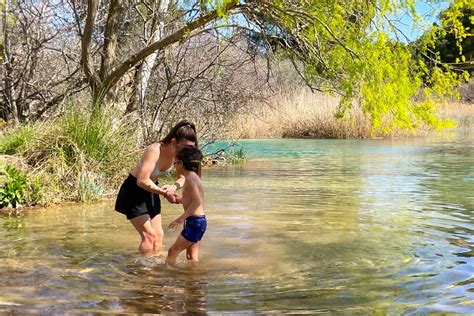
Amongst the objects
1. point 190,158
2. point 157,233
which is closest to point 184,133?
point 190,158

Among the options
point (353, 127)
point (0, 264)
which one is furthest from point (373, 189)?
point (353, 127)

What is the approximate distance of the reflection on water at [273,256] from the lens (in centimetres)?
426

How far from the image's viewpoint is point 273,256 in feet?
19.3

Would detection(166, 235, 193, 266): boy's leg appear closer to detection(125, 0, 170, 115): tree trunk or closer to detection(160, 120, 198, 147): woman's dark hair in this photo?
detection(160, 120, 198, 147): woman's dark hair

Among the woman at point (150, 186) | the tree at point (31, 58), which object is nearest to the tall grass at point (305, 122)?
the tree at point (31, 58)

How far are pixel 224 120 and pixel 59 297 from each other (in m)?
12.2

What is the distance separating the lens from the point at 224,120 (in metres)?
16.4

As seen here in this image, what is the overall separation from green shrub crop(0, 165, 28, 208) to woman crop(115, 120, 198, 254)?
3.51 m

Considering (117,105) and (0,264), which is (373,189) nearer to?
(117,105)

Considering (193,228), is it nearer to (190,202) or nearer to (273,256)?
(190,202)

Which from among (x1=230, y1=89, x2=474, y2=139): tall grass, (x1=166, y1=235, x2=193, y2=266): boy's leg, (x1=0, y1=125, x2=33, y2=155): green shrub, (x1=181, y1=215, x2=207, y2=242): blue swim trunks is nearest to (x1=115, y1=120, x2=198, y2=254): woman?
(x1=181, y1=215, x2=207, y2=242): blue swim trunks

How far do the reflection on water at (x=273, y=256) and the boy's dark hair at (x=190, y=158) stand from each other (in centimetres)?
87

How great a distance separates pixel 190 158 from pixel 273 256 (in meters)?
1.34

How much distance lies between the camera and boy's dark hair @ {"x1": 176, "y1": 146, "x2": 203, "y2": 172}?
523 cm
